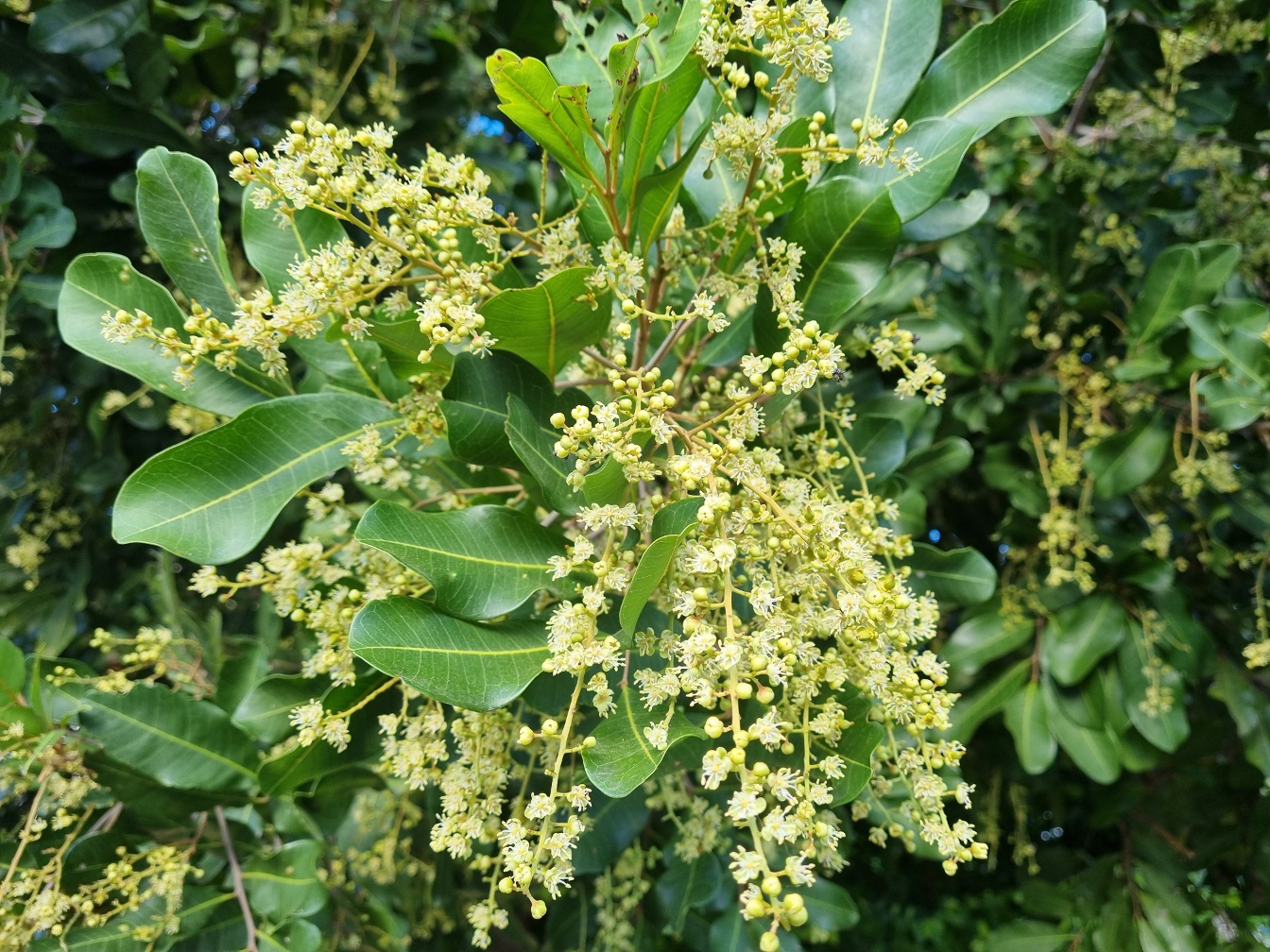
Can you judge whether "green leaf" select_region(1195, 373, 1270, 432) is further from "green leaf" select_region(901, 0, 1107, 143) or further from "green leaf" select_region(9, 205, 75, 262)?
"green leaf" select_region(9, 205, 75, 262)

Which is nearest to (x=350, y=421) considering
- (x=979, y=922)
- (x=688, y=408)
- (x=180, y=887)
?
(x=688, y=408)

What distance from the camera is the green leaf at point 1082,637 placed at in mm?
2098

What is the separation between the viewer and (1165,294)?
1985 millimetres

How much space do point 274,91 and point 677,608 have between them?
8.18 feet

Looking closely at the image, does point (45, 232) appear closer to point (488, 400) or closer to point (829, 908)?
point (488, 400)

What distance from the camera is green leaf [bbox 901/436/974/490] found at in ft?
6.47

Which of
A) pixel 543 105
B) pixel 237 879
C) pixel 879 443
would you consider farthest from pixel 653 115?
pixel 237 879

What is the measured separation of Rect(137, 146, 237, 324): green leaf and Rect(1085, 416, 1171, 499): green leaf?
197 cm

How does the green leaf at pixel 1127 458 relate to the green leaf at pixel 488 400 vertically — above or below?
above

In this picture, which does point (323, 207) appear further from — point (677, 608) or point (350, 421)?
point (677, 608)

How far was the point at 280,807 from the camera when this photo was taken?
6.09ft

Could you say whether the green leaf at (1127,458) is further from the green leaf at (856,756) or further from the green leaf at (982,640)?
the green leaf at (856,756)

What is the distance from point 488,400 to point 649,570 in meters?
0.38

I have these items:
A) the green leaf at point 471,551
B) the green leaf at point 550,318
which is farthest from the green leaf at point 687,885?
the green leaf at point 550,318
